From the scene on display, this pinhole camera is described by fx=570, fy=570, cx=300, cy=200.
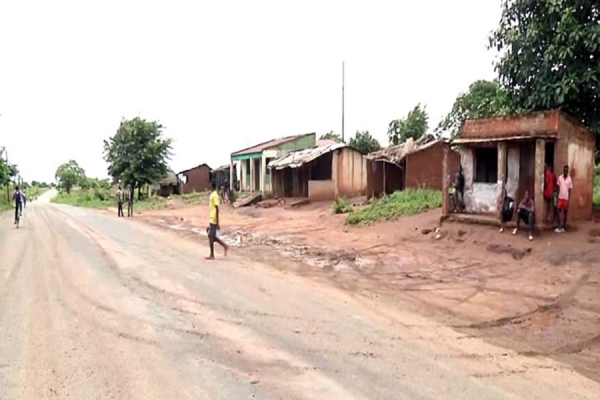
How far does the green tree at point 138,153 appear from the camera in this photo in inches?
2128

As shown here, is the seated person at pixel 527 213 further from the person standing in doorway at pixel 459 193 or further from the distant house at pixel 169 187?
the distant house at pixel 169 187

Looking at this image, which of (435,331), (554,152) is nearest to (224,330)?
(435,331)

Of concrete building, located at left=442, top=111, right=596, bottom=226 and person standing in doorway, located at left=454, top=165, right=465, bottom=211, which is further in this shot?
person standing in doorway, located at left=454, top=165, right=465, bottom=211

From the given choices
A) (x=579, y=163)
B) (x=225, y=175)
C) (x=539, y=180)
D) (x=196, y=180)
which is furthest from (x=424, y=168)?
(x=196, y=180)

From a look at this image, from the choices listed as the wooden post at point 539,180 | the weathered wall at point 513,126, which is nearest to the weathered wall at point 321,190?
the weathered wall at point 513,126

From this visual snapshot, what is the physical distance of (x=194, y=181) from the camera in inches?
2645

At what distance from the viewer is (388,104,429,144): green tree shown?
45.0 m

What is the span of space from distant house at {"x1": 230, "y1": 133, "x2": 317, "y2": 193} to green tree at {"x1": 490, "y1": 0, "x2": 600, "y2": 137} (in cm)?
2587

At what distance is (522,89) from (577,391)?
13935mm

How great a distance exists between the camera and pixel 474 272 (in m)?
12.4

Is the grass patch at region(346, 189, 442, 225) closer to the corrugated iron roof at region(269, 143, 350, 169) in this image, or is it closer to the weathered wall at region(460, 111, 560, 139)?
the weathered wall at region(460, 111, 560, 139)

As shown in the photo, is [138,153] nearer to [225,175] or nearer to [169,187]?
[225,175]

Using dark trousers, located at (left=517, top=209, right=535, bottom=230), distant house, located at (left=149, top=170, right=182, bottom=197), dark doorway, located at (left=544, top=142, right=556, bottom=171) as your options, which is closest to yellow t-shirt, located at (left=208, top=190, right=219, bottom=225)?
dark trousers, located at (left=517, top=209, right=535, bottom=230)

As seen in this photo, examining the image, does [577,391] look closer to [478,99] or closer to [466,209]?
[466,209]
